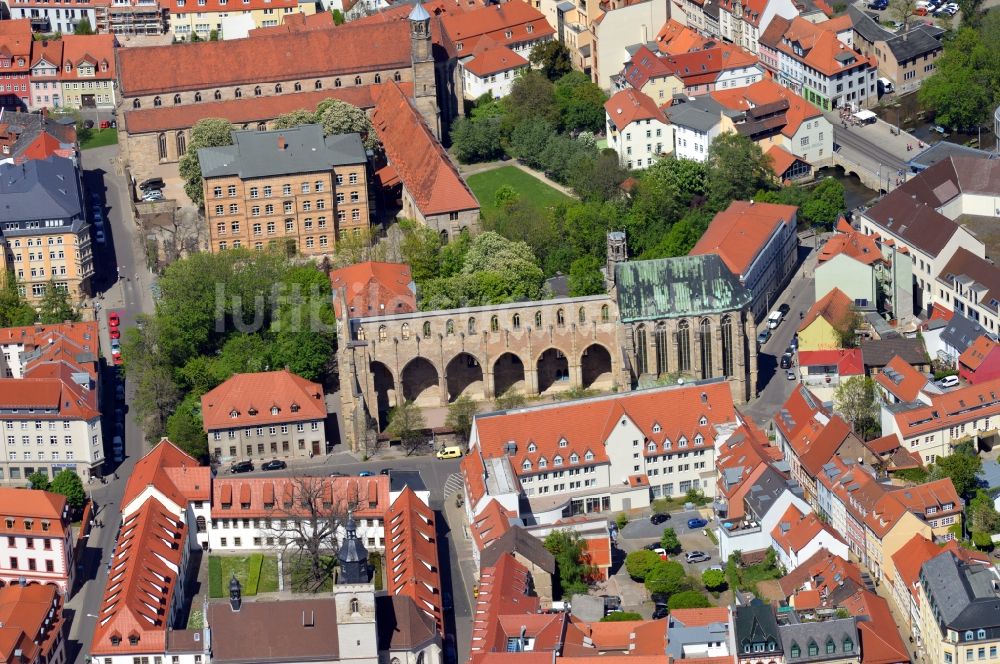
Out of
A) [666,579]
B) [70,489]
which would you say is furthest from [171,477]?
[666,579]

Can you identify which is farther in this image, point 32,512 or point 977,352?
point 977,352

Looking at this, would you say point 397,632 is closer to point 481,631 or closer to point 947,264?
point 481,631

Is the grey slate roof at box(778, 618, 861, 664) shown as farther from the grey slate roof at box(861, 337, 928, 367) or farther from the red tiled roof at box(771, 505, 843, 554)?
the grey slate roof at box(861, 337, 928, 367)

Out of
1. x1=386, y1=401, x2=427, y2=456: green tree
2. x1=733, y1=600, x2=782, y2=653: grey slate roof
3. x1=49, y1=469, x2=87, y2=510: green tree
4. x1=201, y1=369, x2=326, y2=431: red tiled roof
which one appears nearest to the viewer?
x1=733, y1=600, x2=782, y2=653: grey slate roof

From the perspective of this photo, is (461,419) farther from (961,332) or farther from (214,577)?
(961,332)

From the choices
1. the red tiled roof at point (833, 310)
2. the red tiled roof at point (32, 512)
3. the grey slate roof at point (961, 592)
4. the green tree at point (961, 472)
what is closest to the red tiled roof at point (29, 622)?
the red tiled roof at point (32, 512)

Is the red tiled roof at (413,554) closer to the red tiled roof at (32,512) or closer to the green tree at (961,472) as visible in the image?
the red tiled roof at (32,512)

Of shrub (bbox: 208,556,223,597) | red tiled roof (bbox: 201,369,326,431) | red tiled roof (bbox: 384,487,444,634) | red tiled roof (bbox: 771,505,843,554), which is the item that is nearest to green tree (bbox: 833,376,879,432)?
red tiled roof (bbox: 771,505,843,554)
